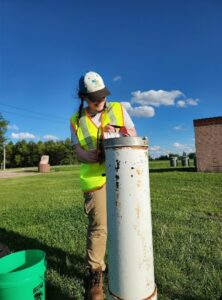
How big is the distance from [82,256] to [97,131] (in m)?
1.90

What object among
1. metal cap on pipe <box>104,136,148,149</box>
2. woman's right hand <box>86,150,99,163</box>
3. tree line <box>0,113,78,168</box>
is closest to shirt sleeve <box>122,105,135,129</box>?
woman's right hand <box>86,150,99,163</box>

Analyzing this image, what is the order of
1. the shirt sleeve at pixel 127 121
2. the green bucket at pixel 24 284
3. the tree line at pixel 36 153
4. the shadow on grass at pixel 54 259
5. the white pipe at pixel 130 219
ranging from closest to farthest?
the white pipe at pixel 130 219
the green bucket at pixel 24 284
the shirt sleeve at pixel 127 121
the shadow on grass at pixel 54 259
the tree line at pixel 36 153

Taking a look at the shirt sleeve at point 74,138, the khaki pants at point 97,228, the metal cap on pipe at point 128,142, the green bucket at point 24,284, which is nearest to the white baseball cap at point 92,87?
the shirt sleeve at point 74,138

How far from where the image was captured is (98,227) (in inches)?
110

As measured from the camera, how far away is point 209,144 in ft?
54.1

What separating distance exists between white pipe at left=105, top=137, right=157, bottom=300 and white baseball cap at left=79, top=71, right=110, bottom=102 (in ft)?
3.08

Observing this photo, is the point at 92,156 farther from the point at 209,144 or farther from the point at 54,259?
the point at 209,144

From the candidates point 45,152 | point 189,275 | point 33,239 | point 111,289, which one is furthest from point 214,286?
point 45,152

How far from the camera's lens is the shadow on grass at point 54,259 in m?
2.98

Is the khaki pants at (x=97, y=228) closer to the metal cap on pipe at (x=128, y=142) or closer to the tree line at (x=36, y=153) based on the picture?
the metal cap on pipe at (x=128, y=142)

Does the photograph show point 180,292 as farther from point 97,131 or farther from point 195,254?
point 97,131

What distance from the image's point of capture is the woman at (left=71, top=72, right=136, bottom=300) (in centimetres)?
263

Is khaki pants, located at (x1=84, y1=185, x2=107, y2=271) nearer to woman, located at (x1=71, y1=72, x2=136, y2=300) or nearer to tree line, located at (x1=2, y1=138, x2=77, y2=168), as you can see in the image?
woman, located at (x1=71, y1=72, x2=136, y2=300)

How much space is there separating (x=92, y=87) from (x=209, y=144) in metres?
14.9
